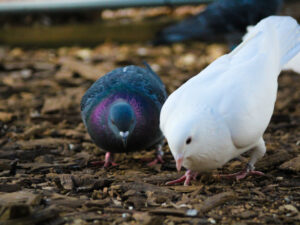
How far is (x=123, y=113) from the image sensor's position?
3.66 metres

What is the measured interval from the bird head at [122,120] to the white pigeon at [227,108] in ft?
1.86

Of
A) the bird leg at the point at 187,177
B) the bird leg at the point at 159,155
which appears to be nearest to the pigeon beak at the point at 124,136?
the bird leg at the point at 159,155

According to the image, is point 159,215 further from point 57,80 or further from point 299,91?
point 57,80

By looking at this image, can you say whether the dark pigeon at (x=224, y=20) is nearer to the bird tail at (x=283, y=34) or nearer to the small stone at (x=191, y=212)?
the bird tail at (x=283, y=34)

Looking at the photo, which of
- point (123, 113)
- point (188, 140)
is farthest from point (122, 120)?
point (188, 140)

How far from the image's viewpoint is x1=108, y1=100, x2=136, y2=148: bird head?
12.0 feet

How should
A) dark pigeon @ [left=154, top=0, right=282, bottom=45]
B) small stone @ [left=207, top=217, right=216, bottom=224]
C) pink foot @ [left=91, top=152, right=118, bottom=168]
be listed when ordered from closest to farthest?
small stone @ [left=207, top=217, right=216, bottom=224]
pink foot @ [left=91, top=152, right=118, bottom=168]
dark pigeon @ [left=154, top=0, right=282, bottom=45]

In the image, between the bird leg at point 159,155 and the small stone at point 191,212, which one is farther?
the bird leg at point 159,155

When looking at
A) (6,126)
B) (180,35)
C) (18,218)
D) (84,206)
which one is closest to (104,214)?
(84,206)

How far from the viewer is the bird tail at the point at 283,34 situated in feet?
11.3

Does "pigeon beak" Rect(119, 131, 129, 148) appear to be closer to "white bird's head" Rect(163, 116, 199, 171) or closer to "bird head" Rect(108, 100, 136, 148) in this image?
"bird head" Rect(108, 100, 136, 148)

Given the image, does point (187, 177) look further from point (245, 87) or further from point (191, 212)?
point (245, 87)

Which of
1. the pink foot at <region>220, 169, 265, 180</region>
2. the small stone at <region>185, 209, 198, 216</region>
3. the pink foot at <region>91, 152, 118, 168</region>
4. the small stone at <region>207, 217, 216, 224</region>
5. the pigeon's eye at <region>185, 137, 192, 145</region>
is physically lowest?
the small stone at <region>207, 217, 216, 224</region>

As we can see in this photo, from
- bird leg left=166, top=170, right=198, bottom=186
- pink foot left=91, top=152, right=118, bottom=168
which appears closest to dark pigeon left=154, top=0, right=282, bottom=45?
pink foot left=91, top=152, right=118, bottom=168
